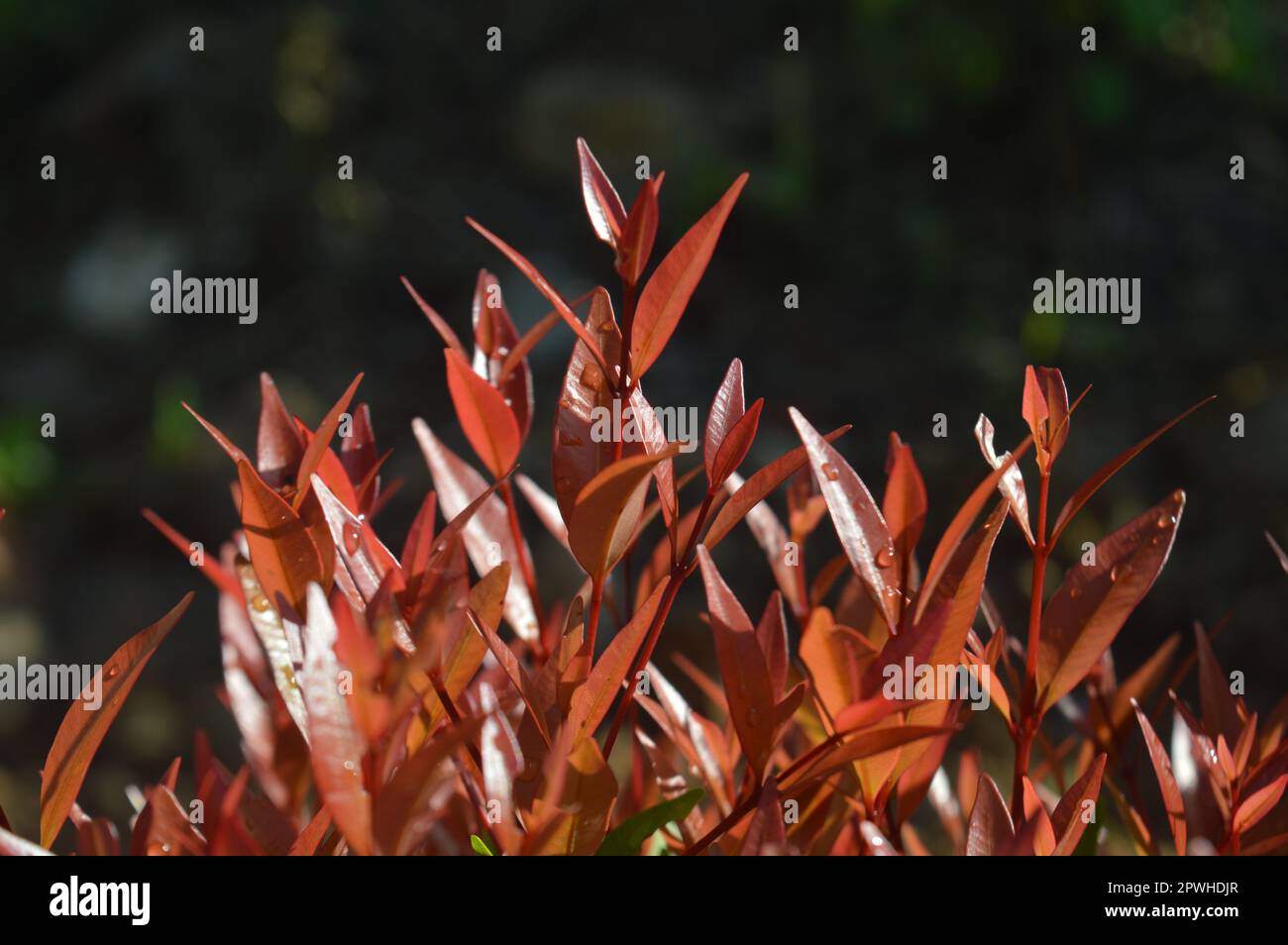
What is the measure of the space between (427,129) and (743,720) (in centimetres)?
383

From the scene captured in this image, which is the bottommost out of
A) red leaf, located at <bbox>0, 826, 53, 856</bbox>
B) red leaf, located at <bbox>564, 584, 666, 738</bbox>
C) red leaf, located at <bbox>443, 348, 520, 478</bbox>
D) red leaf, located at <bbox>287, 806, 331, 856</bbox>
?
red leaf, located at <bbox>287, 806, 331, 856</bbox>

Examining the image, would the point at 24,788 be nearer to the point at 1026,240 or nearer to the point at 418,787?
the point at 418,787

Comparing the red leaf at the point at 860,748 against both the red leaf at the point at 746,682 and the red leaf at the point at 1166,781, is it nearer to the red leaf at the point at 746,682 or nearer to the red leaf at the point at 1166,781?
the red leaf at the point at 746,682

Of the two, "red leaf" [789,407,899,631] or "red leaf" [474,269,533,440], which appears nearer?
"red leaf" [789,407,899,631]

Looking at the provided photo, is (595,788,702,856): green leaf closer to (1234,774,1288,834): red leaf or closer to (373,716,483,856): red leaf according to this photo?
(373,716,483,856): red leaf

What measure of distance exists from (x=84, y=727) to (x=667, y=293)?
323mm

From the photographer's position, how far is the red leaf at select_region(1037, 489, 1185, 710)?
534mm

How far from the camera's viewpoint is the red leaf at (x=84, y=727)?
19.8 inches

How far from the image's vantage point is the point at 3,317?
375 cm

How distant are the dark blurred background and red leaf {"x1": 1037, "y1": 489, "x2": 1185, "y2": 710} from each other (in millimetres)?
2031

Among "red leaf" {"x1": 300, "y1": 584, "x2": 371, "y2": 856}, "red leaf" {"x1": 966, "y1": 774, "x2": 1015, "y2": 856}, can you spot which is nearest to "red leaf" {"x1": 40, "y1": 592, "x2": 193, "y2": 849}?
"red leaf" {"x1": 300, "y1": 584, "x2": 371, "y2": 856}

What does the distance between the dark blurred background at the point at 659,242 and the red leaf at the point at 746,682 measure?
2.08 meters

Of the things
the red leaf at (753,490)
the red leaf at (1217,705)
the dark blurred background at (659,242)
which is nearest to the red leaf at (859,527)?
the red leaf at (753,490)
